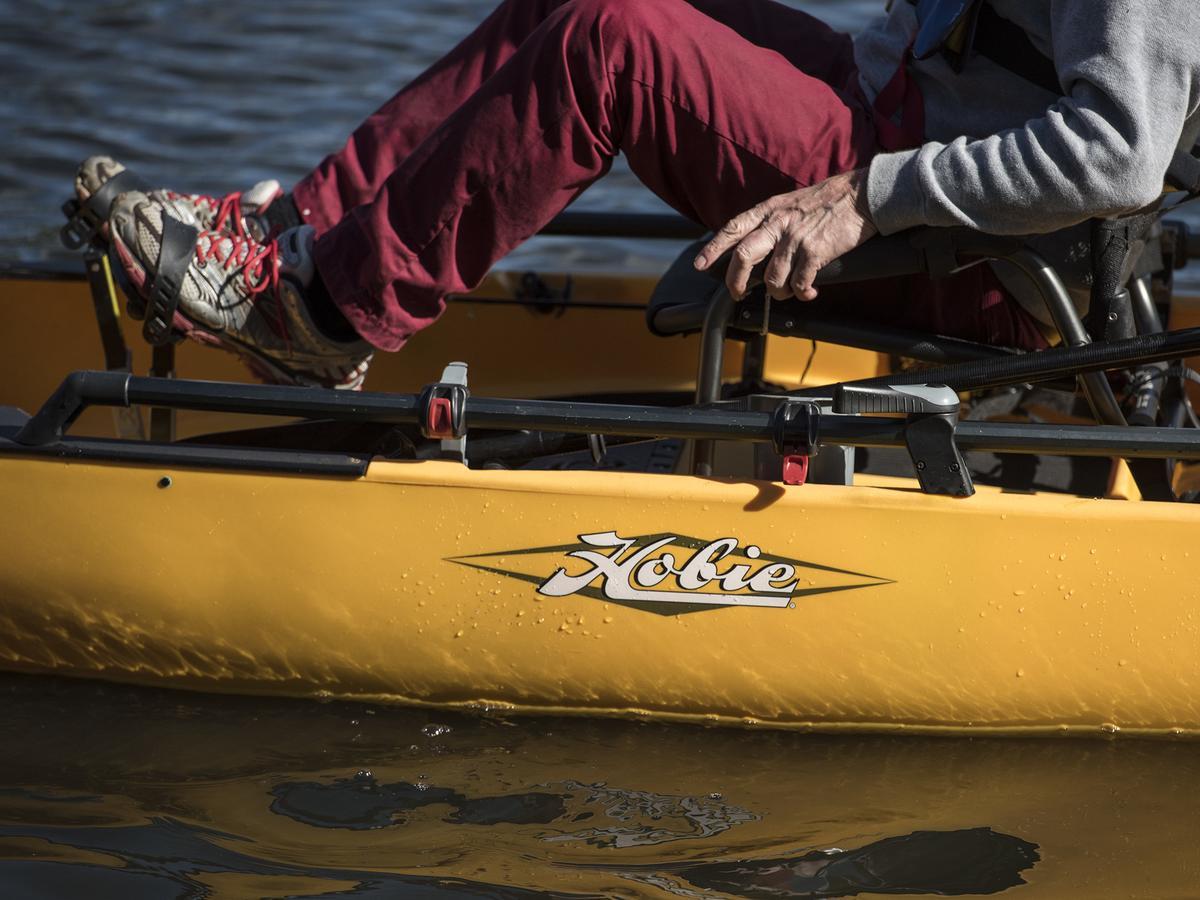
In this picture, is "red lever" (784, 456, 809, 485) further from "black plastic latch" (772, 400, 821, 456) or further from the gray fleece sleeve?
the gray fleece sleeve

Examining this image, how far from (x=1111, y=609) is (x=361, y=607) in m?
0.96

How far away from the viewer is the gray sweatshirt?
166 cm

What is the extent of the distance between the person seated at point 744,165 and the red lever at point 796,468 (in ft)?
0.77

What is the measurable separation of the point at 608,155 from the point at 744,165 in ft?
0.61

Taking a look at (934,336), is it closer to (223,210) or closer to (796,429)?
(796,429)

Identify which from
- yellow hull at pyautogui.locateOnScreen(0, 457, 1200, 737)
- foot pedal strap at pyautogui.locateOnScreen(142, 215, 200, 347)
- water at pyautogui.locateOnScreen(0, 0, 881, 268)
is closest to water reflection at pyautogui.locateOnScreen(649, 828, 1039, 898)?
yellow hull at pyautogui.locateOnScreen(0, 457, 1200, 737)

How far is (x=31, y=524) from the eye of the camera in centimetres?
191

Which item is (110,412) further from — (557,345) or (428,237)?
(428,237)

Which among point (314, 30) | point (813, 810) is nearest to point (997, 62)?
point (813, 810)

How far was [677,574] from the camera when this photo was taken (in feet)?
6.06

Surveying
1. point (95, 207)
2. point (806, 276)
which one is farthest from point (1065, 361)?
point (95, 207)

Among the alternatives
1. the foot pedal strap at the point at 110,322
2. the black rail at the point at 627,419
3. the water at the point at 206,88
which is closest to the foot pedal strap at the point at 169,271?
the foot pedal strap at the point at 110,322

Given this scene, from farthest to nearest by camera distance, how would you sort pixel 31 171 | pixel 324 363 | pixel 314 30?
pixel 314 30 → pixel 31 171 → pixel 324 363

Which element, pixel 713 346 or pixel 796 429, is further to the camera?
pixel 713 346
